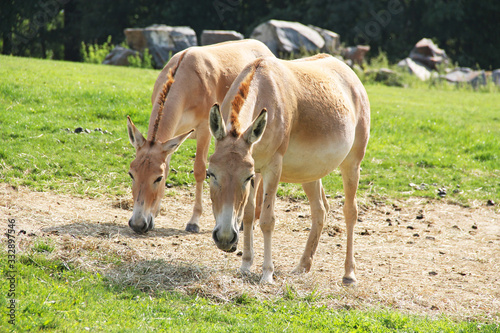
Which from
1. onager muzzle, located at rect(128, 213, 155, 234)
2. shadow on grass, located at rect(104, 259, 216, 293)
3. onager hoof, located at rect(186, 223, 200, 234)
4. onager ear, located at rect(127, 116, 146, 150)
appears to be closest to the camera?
shadow on grass, located at rect(104, 259, 216, 293)

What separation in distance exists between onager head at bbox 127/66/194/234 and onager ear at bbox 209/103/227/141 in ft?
4.27

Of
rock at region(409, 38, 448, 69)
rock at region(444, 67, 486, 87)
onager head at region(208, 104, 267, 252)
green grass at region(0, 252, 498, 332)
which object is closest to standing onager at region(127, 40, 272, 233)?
green grass at region(0, 252, 498, 332)

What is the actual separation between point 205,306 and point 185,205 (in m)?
3.68

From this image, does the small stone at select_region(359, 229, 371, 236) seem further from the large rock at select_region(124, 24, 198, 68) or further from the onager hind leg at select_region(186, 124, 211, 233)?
the large rock at select_region(124, 24, 198, 68)

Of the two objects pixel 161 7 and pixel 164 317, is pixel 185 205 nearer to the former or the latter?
pixel 164 317

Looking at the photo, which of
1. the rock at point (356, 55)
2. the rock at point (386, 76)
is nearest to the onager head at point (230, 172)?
the rock at point (386, 76)

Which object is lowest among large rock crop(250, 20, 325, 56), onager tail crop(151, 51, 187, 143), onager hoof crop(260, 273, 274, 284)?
onager hoof crop(260, 273, 274, 284)

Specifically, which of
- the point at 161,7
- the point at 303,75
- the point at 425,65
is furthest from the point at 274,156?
the point at 161,7

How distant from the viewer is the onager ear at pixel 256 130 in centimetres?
439

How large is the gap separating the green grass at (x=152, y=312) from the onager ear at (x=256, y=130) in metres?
1.39

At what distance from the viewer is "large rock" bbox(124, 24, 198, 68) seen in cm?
2227

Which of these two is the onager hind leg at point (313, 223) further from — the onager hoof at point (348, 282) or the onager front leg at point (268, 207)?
the onager front leg at point (268, 207)

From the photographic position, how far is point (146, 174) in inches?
218

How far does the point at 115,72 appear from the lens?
A: 16953mm
